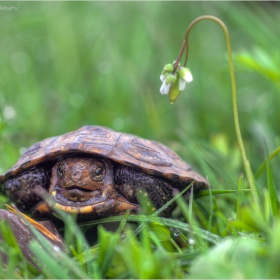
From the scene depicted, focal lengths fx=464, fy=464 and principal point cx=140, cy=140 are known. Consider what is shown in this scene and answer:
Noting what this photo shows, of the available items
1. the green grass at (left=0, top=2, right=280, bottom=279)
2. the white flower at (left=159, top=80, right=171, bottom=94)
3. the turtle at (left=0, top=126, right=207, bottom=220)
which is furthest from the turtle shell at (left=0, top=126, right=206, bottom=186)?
the white flower at (left=159, top=80, right=171, bottom=94)

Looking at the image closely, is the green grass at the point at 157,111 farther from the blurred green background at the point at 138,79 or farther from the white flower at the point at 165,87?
the white flower at the point at 165,87

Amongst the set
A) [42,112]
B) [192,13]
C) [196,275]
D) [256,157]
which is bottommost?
[256,157]

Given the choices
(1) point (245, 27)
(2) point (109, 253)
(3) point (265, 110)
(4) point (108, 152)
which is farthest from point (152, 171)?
(1) point (245, 27)

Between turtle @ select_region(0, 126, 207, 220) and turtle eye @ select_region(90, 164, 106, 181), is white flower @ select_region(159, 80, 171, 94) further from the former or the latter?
turtle eye @ select_region(90, 164, 106, 181)

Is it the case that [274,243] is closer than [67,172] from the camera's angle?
Yes

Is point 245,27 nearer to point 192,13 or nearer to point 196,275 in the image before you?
point 192,13
